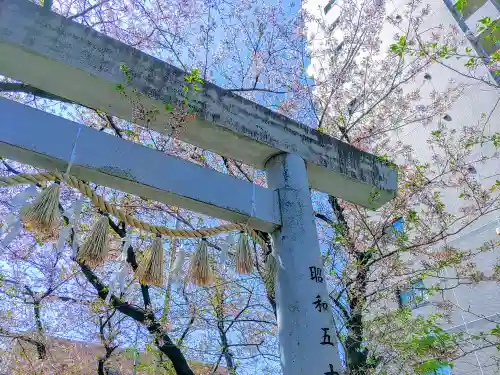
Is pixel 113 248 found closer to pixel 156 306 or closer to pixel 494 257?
pixel 156 306

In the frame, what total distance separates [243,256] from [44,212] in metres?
0.95

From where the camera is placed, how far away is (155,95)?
2152 millimetres

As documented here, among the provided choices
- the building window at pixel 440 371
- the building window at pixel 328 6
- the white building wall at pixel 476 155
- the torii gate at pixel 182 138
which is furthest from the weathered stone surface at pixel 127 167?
the building window at pixel 328 6

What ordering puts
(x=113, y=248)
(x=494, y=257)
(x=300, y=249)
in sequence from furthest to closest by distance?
(x=494, y=257) < (x=113, y=248) < (x=300, y=249)

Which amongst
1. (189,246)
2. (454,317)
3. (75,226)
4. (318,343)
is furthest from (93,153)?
(454,317)

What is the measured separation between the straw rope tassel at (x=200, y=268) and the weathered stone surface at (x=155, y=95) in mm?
644

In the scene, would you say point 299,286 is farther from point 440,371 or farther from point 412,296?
point 440,371

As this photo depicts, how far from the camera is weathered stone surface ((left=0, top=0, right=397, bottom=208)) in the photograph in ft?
6.36

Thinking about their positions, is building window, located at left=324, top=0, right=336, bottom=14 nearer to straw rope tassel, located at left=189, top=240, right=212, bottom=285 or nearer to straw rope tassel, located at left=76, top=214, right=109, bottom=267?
straw rope tassel, located at left=189, top=240, right=212, bottom=285

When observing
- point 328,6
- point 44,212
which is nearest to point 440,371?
point 44,212

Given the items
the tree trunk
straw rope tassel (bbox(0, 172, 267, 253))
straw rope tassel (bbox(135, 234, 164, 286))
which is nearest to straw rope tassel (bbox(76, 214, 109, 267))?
straw rope tassel (bbox(0, 172, 267, 253))

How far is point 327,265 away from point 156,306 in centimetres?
251

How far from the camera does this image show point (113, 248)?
4812 millimetres

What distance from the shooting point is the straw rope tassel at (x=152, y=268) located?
6.35 feet
